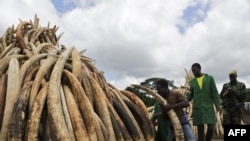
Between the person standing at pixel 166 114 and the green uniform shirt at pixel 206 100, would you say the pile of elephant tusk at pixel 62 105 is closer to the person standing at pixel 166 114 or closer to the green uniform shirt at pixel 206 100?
the person standing at pixel 166 114

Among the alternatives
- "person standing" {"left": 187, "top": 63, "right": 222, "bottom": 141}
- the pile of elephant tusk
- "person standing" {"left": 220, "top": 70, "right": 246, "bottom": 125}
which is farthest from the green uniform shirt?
"person standing" {"left": 220, "top": 70, "right": 246, "bottom": 125}

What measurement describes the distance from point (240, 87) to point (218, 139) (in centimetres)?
334

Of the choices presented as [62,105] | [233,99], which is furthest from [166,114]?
[233,99]

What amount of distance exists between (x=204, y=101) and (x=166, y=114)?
1221 millimetres

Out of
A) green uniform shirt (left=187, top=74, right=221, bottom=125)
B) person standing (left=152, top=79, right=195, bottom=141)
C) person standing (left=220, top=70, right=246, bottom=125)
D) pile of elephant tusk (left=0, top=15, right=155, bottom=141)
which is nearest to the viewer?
pile of elephant tusk (left=0, top=15, right=155, bottom=141)

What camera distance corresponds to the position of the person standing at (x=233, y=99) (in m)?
7.23

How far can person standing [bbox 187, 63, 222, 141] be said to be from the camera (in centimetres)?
567

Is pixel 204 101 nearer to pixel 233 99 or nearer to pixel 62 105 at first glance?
pixel 233 99

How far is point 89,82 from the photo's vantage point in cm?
387

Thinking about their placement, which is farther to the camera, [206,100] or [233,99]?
[233,99]

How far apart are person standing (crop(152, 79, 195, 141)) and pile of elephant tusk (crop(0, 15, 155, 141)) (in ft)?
0.57

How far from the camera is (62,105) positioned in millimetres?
3404

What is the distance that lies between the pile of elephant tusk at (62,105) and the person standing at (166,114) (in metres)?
0.17

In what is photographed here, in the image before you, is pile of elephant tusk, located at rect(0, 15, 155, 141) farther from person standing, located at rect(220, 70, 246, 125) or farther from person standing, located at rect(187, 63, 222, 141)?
person standing, located at rect(220, 70, 246, 125)
